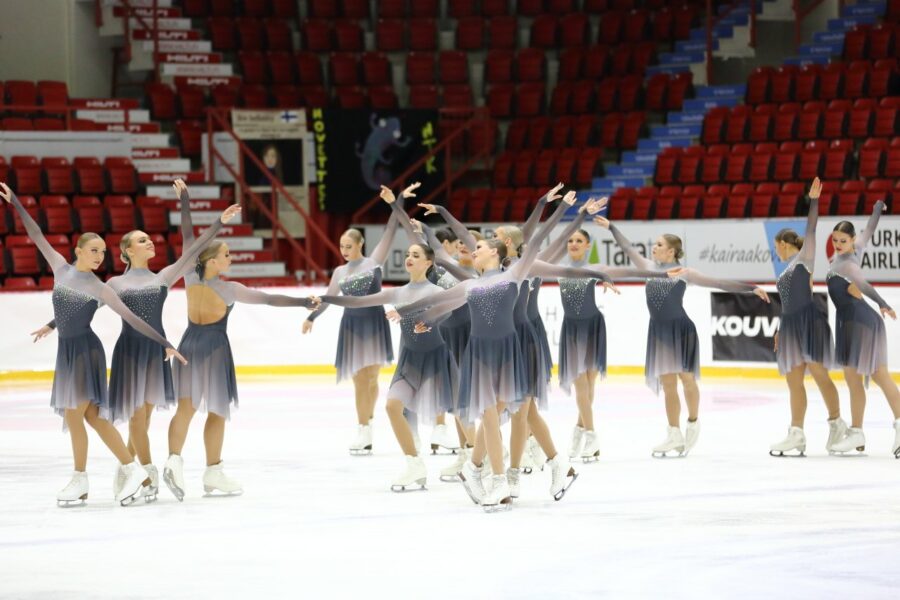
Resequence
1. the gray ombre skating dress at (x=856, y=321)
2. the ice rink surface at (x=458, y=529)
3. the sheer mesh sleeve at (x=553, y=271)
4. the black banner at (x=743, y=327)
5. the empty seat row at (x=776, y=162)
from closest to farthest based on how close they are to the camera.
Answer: the ice rink surface at (x=458, y=529), the sheer mesh sleeve at (x=553, y=271), the gray ombre skating dress at (x=856, y=321), the black banner at (x=743, y=327), the empty seat row at (x=776, y=162)

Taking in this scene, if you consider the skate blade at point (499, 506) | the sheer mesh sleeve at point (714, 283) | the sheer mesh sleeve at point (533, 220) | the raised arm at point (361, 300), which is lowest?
the skate blade at point (499, 506)

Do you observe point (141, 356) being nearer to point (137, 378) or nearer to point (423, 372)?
point (137, 378)

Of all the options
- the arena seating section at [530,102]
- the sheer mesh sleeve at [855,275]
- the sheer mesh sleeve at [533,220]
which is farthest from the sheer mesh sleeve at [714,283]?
the arena seating section at [530,102]

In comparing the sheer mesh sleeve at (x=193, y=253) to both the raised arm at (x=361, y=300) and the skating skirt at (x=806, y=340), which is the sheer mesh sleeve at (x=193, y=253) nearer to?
the raised arm at (x=361, y=300)

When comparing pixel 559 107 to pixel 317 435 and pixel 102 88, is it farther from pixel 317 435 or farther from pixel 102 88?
pixel 317 435

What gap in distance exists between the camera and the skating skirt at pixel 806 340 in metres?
9.45

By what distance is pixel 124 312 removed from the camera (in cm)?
768

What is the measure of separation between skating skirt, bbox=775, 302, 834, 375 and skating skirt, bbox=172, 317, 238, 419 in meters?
3.79

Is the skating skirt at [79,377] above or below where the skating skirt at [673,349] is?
above

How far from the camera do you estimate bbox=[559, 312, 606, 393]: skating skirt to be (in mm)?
9656

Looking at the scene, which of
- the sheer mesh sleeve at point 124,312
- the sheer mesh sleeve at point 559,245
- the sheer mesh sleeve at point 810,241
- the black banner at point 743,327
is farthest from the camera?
the black banner at point 743,327

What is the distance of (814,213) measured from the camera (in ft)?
30.7

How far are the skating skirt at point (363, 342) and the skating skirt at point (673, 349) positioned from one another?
194cm

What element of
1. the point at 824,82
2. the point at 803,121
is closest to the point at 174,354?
the point at 803,121
